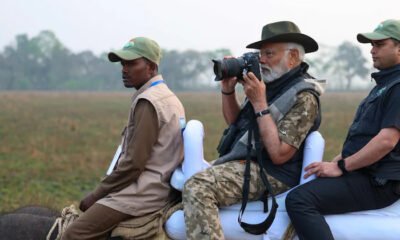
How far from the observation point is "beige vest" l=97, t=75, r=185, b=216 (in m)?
3.85

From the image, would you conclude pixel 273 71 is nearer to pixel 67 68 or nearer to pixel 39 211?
pixel 39 211

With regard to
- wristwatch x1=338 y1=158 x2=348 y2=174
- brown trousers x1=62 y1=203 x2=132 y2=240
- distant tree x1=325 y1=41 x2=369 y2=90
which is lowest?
distant tree x1=325 y1=41 x2=369 y2=90

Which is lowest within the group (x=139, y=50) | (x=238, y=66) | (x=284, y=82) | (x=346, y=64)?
(x=346, y=64)

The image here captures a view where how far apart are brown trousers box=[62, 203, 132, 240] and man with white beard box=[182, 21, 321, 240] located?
A: 51cm

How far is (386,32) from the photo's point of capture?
369 cm

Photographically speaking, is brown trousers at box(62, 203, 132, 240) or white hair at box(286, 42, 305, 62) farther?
white hair at box(286, 42, 305, 62)

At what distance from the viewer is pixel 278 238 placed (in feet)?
12.2

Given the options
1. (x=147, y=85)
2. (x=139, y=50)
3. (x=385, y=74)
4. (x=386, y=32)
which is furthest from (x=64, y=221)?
(x=386, y=32)

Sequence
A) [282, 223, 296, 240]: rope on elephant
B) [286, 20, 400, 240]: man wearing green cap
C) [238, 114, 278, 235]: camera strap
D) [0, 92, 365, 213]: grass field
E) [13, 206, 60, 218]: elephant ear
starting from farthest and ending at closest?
[0, 92, 365, 213]: grass field → [13, 206, 60, 218]: elephant ear → [282, 223, 296, 240]: rope on elephant → [238, 114, 278, 235]: camera strap → [286, 20, 400, 240]: man wearing green cap

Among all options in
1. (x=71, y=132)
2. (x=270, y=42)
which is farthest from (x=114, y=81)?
(x=270, y=42)

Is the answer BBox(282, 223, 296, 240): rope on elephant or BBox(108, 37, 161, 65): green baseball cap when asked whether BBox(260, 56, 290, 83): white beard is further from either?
BBox(282, 223, 296, 240): rope on elephant

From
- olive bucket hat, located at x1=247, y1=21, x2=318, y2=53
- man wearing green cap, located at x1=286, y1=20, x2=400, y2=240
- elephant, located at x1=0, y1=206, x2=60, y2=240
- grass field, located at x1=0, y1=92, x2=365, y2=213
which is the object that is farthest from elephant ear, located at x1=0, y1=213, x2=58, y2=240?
grass field, located at x1=0, y1=92, x2=365, y2=213

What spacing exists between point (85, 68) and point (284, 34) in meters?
129

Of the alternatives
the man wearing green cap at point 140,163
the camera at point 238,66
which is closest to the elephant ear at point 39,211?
A: the man wearing green cap at point 140,163
